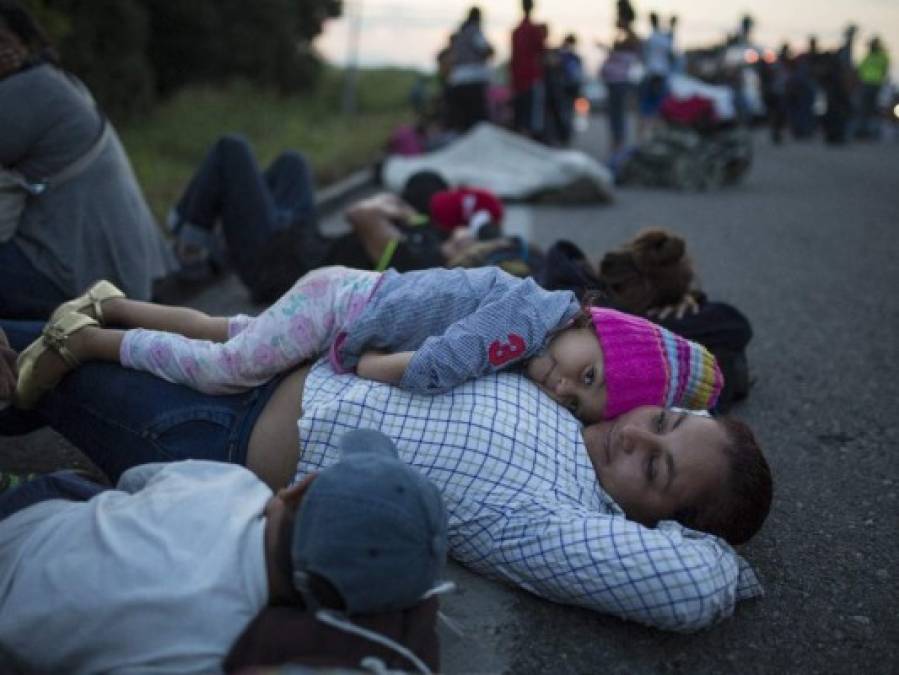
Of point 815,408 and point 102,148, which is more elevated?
point 102,148

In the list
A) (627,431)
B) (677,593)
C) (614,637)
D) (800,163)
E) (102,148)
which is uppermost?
(102,148)

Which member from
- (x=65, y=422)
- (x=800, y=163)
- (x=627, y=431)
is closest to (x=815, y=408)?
(x=627, y=431)

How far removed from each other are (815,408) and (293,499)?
2639mm

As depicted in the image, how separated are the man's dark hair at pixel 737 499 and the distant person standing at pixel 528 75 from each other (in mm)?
10860

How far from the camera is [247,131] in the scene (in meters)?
11.5

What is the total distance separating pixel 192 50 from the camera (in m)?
14.5

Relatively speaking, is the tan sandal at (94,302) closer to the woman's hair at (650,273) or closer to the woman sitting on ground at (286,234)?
the woman sitting on ground at (286,234)

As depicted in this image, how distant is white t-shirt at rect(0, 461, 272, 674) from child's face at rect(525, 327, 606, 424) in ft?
2.95

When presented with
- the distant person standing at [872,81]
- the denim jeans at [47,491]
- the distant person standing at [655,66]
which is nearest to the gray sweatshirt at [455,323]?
the denim jeans at [47,491]

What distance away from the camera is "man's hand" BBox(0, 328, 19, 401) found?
243cm

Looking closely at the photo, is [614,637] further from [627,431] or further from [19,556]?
[19,556]

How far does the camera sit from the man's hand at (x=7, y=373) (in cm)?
243

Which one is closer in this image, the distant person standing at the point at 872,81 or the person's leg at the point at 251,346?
the person's leg at the point at 251,346

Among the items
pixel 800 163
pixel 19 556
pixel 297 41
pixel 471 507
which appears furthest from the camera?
pixel 297 41
